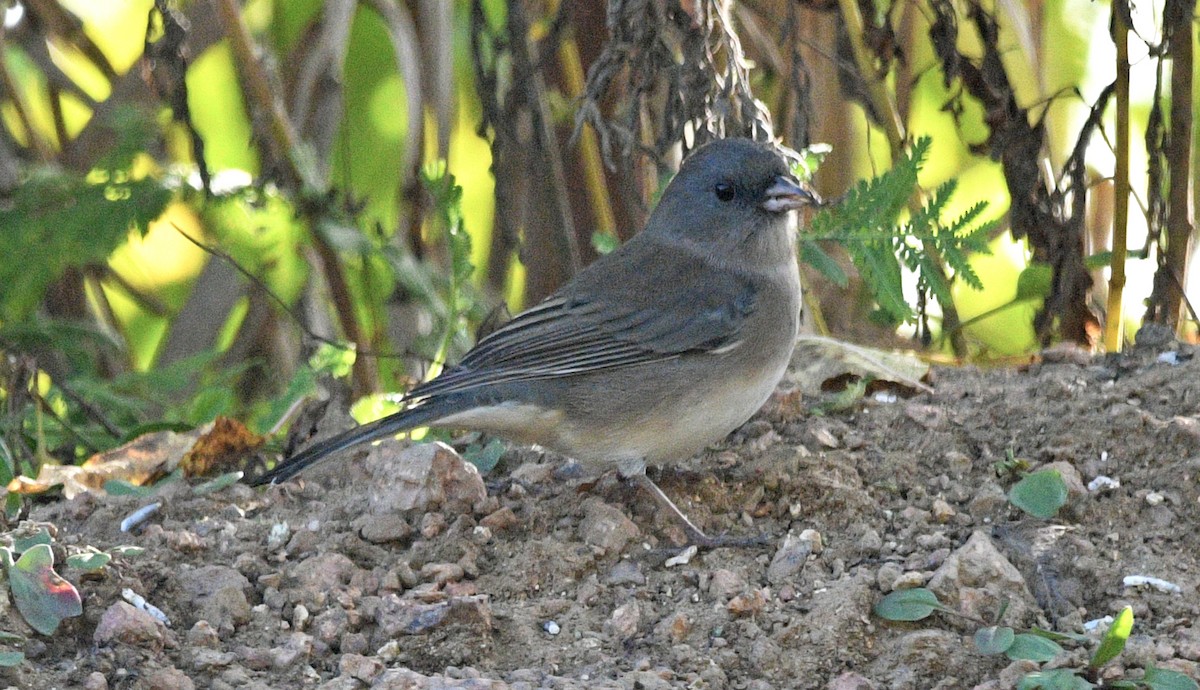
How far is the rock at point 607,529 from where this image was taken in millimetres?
3209

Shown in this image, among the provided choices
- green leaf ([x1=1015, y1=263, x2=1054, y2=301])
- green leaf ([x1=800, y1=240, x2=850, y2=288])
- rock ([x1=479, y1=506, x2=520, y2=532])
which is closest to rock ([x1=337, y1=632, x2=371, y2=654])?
rock ([x1=479, y1=506, x2=520, y2=532])

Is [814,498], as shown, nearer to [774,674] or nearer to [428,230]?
[774,674]

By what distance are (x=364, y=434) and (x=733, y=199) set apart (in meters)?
1.23

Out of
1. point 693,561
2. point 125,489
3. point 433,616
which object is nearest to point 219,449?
point 125,489

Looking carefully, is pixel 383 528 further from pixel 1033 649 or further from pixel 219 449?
pixel 1033 649

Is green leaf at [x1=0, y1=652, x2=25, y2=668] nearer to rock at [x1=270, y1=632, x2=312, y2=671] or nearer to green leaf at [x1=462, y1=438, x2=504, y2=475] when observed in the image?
rock at [x1=270, y1=632, x2=312, y2=671]

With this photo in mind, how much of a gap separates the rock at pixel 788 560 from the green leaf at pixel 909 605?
0.81ft

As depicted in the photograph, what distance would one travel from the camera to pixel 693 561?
10.4 ft

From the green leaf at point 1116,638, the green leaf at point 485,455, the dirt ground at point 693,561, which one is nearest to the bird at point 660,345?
the dirt ground at point 693,561

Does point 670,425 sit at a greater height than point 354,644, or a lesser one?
Result: greater

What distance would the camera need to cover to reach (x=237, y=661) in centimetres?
275

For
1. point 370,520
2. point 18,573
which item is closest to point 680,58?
point 370,520

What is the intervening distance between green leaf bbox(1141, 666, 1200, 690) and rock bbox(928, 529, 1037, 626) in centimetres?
31

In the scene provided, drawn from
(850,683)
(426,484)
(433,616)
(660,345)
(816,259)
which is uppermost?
(816,259)
